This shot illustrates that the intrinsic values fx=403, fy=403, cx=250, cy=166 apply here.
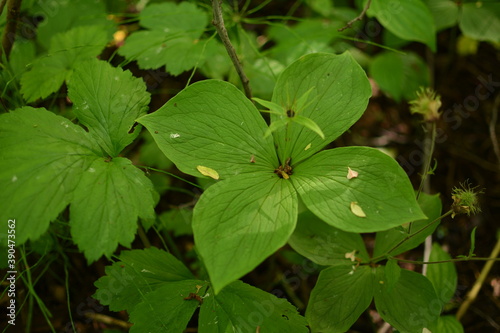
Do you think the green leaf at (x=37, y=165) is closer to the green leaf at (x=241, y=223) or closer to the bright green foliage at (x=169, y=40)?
the green leaf at (x=241, y=223)

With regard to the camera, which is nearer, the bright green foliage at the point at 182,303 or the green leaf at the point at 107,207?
the green leaf at the point at 107,207

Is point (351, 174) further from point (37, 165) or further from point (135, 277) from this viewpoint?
point (37, 165)

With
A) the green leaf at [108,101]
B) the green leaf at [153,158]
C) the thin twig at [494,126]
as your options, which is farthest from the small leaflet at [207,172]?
the thin twig at [494,126]

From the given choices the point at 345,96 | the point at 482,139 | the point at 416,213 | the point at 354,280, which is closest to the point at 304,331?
the point at 354,280

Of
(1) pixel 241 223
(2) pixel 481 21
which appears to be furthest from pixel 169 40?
(2) pixel 481 21

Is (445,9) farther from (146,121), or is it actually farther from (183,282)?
(183,282)

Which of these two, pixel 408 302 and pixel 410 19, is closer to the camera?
pixel 408 302

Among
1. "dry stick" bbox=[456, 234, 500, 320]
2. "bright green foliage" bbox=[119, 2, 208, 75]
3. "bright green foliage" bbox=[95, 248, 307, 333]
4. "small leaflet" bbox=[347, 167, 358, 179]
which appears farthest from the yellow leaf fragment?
"bright green foliage" bbox=[119, 2, 208, 75]
